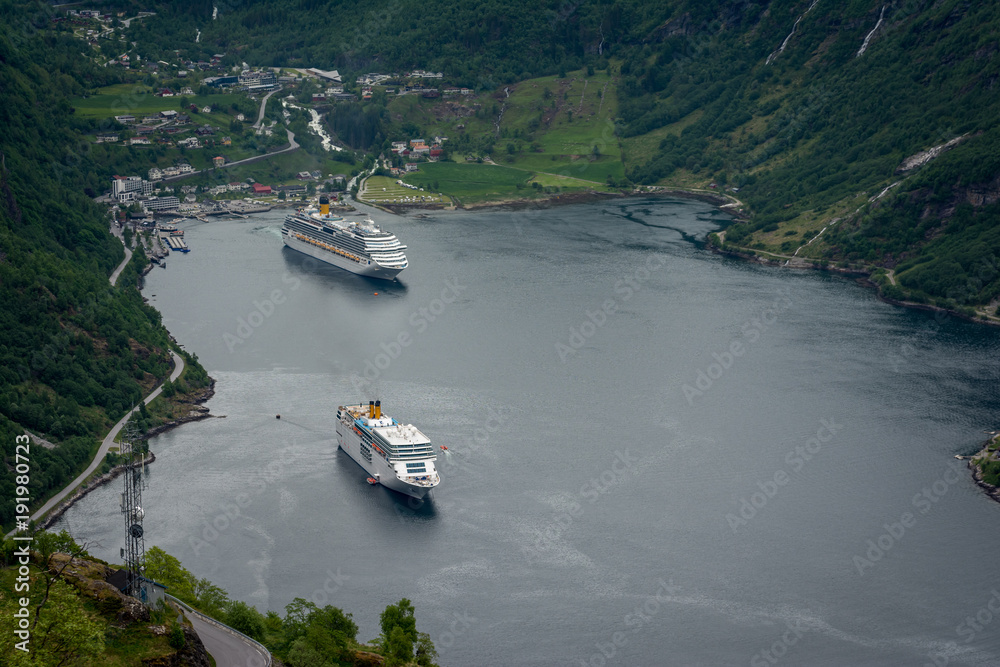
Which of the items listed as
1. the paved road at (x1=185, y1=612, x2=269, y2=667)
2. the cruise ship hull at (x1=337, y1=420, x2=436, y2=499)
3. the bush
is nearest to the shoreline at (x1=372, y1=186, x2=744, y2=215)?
the cruise ship hull at (x1=337, y1=420, x2=436, y2=499)

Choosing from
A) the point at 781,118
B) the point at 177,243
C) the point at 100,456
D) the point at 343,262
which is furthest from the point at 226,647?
the point at 781,118

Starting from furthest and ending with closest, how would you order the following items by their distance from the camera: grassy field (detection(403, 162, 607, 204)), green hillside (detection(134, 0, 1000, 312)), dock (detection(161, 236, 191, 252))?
grassy field (detection(403, 162, 607, 204)) → dock (detection(161, 236, 191, 252)) → green hillside (detection(134, 0, 1000, 312))

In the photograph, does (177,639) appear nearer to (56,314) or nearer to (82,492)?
(82,492)

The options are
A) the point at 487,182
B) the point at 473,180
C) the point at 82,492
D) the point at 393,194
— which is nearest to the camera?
the point at 82,492

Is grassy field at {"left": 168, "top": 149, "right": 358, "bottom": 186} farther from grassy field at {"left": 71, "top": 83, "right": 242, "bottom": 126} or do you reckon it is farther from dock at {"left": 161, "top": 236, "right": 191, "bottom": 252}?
dock at {"left": 161, "top": 236, "right": 191, "bottom": 252}

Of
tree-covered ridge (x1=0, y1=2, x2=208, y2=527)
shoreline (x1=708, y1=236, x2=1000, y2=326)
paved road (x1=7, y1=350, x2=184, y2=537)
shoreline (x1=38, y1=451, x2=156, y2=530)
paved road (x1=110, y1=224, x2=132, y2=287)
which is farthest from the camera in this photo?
shoreline (x1=708, y1=236, x2=1000, y2=326)
